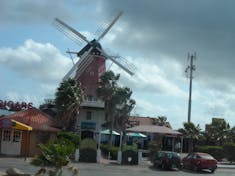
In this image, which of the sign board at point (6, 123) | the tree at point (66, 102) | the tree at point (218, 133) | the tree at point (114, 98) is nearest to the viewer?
the sign board at point (6, 123)

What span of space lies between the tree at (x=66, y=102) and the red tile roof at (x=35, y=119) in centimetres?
205

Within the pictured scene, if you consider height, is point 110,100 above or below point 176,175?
above

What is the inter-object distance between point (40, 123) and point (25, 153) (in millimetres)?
4439

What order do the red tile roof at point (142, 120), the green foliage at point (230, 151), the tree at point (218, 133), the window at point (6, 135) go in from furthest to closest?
1. the red tile roof at point (142, 120)
2. the tree at point (218, 133)
3. the green foliage at point (230, 151)
4. the window at point (6, 135)

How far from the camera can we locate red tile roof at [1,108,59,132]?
48.0 m

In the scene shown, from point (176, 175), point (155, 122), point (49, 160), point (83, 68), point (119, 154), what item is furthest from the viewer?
point (155, 122)

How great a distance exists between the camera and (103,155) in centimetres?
5119

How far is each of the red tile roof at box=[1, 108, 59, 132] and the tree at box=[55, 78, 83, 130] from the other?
80.6 inches

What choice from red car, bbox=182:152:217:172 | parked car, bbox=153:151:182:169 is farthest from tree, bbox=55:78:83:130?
red car, bbox=182:152:217:172

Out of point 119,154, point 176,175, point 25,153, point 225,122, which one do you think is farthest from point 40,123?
point 225,122

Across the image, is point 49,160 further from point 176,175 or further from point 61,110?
point 61,110

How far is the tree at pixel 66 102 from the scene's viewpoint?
5447 centimetres

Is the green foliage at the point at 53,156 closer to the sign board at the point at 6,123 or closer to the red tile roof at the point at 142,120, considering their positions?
the sign board at the point at 6,123

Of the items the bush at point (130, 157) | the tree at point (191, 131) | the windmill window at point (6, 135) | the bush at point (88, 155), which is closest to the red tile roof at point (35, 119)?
the windmill window at point (6, 135)
